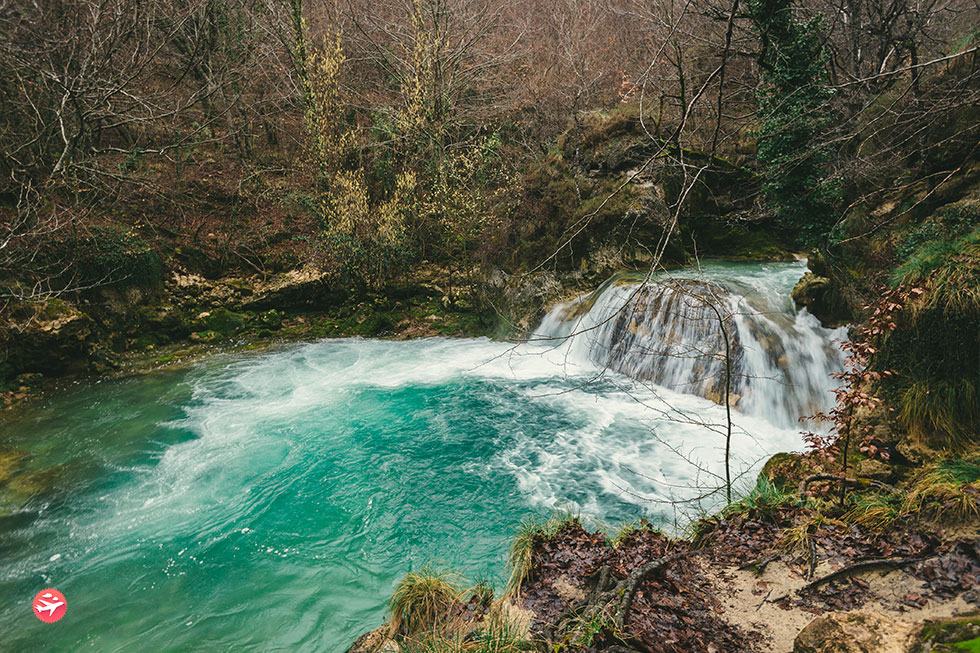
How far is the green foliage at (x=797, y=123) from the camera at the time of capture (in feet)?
27.5

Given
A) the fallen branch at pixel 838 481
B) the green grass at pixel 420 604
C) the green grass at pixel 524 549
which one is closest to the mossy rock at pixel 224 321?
the green grass at pixel 420 604

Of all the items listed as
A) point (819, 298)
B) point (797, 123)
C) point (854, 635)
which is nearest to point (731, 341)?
point (819, 298)

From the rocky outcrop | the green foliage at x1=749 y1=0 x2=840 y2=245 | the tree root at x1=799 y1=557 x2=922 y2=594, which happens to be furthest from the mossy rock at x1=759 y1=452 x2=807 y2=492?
the rocky outcrop

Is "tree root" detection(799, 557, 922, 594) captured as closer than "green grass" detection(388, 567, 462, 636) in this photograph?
Yes

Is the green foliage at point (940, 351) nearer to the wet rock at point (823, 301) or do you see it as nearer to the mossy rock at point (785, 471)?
the mossy rock at point (785, 471)

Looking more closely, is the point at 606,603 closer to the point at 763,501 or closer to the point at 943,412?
the point at 763,501

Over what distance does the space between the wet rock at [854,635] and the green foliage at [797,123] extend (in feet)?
26.7

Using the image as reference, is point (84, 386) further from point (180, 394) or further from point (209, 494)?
point (209, 494)

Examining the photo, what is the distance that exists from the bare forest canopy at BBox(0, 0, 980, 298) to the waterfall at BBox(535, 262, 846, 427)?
1.70 m

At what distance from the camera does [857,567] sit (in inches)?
119

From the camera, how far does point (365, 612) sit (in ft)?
15.1

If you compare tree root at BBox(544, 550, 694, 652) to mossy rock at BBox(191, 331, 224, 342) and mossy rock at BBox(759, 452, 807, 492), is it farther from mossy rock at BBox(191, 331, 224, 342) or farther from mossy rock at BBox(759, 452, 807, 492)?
mossy rock at BBox(191, 331, 224, 342)

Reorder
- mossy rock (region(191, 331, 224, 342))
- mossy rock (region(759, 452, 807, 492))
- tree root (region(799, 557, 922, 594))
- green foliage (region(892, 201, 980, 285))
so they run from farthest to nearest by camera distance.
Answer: mossy rock (region(191, 331, 224, 342)) → green foliage (region(892, 201, 980, 285)) → mossy rock (region(759, 452, 807, 492)) → tree root (region(799, 557, 922, 594))

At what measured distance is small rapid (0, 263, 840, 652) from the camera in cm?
480
